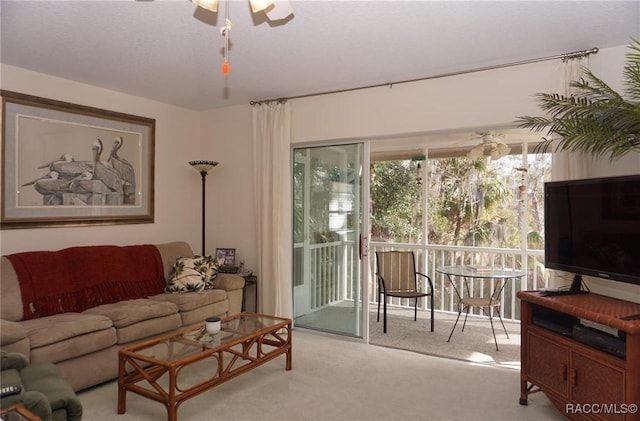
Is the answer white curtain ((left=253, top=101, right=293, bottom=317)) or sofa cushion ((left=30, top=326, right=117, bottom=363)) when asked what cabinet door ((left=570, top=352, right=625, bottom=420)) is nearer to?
white curtain ((left=253, top=101, right=293, bottom=317))

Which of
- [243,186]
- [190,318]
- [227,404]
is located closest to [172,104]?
[243,186]

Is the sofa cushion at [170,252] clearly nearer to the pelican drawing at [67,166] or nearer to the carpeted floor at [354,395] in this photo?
the pelican drawing at [67,166]

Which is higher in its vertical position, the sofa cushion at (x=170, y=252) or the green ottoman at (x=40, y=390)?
the sofa cushion at (x=170, y=252)

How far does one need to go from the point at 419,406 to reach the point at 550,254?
55.2 inches

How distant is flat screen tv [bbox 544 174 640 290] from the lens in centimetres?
241

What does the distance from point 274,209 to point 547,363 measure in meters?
2.84

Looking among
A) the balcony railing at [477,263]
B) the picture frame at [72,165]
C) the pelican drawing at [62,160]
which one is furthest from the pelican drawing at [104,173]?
the balcony railing at [477,263]

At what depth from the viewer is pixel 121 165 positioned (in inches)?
172

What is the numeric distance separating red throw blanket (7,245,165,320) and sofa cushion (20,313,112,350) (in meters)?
0.16

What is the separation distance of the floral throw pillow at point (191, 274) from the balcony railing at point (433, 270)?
96 cm

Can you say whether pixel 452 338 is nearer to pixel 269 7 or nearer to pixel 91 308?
pixel 91 308

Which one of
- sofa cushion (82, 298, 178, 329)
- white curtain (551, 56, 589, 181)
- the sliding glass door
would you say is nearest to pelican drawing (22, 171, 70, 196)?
sofa cushion (82, 298, 178, 329)

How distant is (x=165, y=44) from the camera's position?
317 centimetres

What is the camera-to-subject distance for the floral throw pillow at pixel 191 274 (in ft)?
13.4
